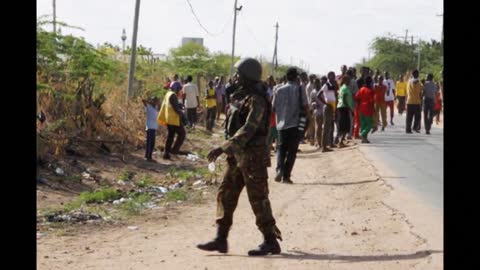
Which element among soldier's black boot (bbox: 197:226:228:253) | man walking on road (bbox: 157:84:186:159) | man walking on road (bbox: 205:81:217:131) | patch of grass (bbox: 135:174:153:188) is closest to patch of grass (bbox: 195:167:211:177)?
patch of grass (bbox: 135:174:153:188)

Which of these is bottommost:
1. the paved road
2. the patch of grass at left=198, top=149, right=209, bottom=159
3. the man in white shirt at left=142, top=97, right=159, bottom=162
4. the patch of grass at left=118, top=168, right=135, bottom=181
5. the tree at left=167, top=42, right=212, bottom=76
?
the patch of grass at left=118, top=168, right=135, bottom=181

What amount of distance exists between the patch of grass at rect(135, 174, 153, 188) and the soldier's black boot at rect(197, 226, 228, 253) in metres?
6.93

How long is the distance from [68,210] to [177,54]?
40.7m

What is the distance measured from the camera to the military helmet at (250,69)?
751cm

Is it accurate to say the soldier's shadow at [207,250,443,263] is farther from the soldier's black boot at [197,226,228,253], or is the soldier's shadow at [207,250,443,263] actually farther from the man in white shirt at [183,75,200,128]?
the man in white shirt at [183,75,200,128]

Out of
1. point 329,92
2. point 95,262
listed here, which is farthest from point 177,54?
point 95,262

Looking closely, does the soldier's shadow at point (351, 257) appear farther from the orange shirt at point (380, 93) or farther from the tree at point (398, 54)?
the tree at point (398, 54)

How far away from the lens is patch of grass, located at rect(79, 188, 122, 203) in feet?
41.0

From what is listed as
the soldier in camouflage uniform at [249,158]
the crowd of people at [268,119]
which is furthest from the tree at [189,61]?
the soldier in camouflage uniform at [249,158]

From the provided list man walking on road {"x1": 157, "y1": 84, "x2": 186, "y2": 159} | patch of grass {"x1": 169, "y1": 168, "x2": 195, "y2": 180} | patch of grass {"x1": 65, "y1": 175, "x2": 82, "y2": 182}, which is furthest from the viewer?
man walking on road {"x1": 157, "y1": 84, "x2": 186, "y2": 159}

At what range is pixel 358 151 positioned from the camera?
57.1 ft

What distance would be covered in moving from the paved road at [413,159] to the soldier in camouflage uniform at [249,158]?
323 cm

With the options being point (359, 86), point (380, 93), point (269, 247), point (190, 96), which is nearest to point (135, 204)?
point (269, 247)
